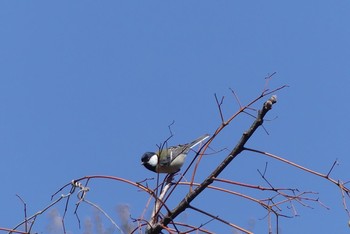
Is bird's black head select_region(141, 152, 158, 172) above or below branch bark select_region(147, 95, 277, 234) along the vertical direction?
above

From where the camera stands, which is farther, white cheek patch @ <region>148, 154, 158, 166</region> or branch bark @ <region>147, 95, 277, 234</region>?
white cheek patch @ <region>148, 154, 158, 166</region>

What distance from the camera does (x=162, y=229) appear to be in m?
1.67

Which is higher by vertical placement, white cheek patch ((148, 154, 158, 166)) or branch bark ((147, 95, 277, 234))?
white cheek patch ((148, 154, 158, 166))

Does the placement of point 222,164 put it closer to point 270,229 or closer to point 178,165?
point 270,229

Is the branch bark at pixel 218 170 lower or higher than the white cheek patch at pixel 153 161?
lower

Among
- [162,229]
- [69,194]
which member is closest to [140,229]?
[162,229]

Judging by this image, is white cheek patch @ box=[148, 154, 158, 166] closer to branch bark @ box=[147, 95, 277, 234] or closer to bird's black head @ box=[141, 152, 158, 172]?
bird's black head @ box=[141, 152, 158, 172]

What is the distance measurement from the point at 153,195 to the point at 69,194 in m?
0.27

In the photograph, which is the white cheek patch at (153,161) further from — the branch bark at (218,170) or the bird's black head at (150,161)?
the branch bark at (218,170)

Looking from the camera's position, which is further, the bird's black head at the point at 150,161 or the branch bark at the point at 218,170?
the bird's black head at the point at 150,161

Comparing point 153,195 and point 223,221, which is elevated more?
point 153,195

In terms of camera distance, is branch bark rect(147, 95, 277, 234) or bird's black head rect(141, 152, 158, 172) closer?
branch bark rect(147, 95, 277, 234)

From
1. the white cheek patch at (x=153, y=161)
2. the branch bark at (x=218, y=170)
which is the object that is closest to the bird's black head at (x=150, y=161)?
the white cheek patch at (x=153, y=161)

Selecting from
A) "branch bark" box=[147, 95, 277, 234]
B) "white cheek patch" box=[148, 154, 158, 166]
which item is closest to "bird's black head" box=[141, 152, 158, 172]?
"white cheek patch" box=[148, 154, 158, 166]
